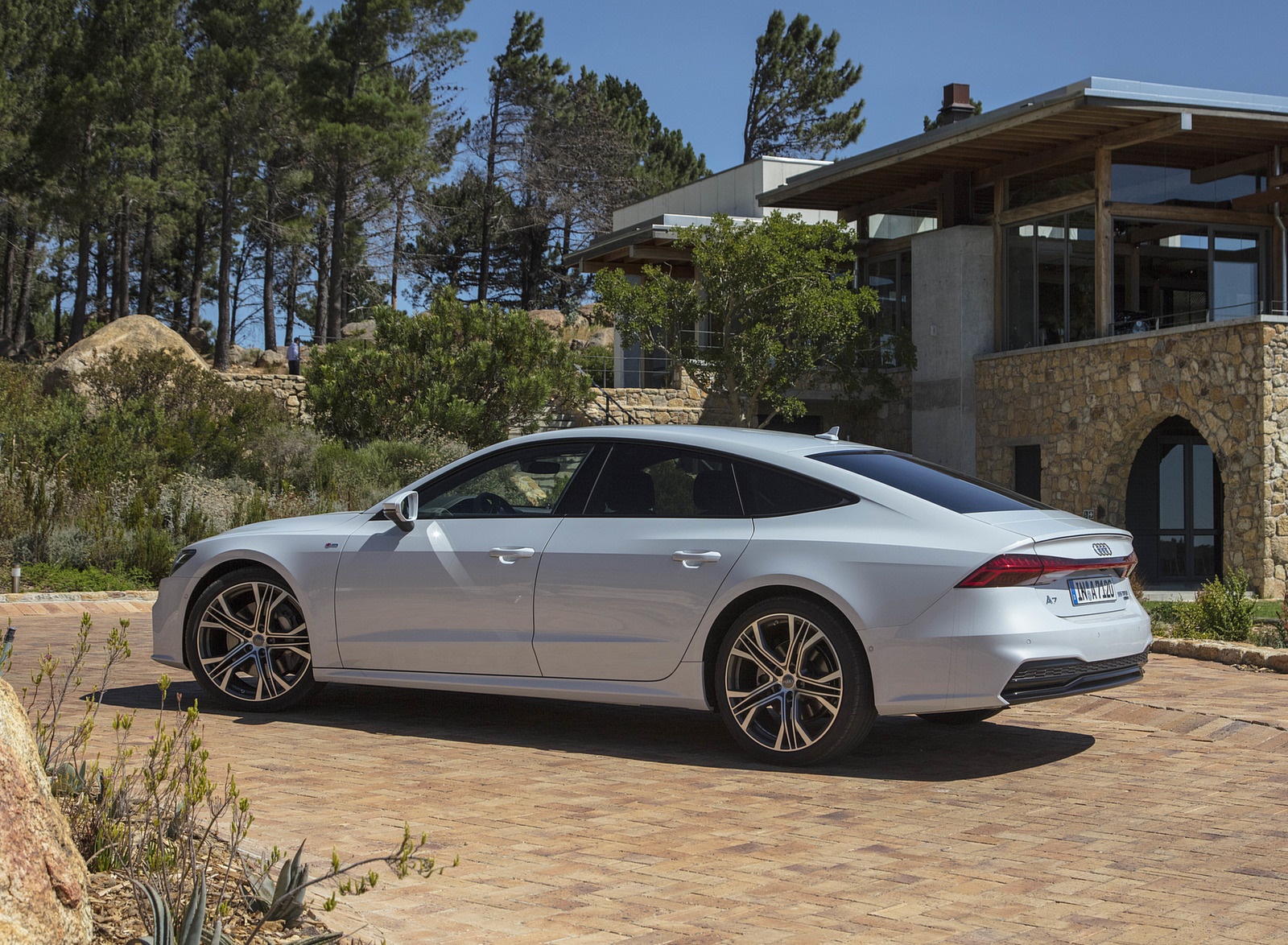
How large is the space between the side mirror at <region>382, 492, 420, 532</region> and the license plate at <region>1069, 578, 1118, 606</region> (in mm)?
3343

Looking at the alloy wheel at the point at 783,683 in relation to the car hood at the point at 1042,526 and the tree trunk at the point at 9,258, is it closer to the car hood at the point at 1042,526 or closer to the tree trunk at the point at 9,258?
the car hood at the point at 1042,526

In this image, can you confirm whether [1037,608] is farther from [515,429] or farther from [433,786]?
[515,429]

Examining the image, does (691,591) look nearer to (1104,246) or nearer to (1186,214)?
(1104,246)

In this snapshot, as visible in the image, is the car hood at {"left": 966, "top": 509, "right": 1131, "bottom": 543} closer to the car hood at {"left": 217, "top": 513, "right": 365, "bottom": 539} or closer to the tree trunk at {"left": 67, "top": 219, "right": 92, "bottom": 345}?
the car hood at {"left": 217, "top": 513, "right": 365, "bottom": 539}

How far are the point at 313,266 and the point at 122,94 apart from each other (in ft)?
57.7

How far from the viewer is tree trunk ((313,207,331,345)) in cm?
4828

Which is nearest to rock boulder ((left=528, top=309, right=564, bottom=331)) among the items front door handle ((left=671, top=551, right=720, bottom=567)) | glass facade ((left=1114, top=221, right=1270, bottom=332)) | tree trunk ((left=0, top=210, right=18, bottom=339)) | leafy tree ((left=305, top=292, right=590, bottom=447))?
tree trunk ((left=0, top=210, right=18, bottom=339))

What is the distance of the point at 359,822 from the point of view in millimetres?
5016

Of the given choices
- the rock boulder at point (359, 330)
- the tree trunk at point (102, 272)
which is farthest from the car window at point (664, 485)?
the tree trunk at point (102, 272)

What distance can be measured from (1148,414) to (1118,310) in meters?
2.54

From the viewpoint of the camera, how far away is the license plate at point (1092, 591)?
19.8ft

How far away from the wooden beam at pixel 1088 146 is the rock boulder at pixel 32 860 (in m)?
22.8

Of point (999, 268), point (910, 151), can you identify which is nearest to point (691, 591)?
point (910, 151)

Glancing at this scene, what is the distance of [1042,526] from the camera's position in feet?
20.2
